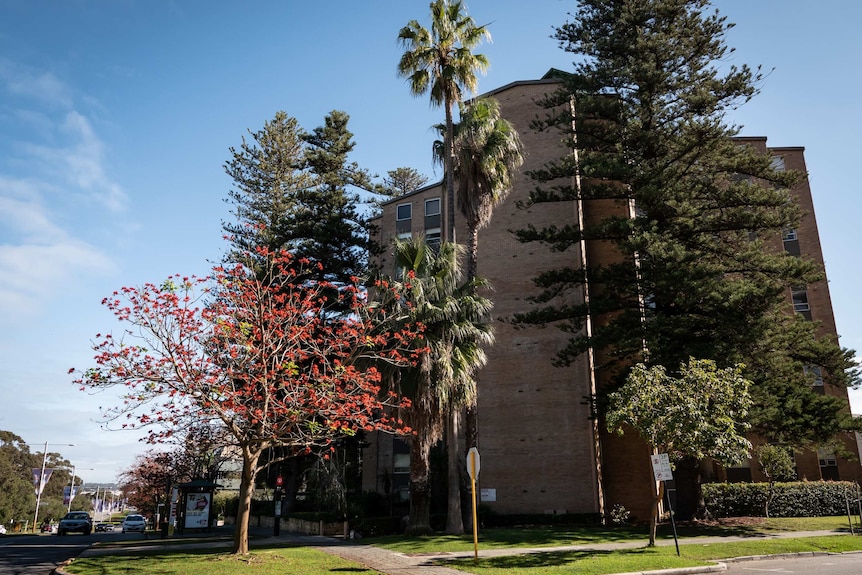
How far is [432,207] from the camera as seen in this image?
42.0m

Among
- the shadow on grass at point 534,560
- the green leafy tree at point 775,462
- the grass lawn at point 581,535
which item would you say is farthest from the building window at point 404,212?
the shadow on grass at point 534,560

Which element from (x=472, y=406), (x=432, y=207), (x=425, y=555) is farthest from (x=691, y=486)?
(x=432, y=207)

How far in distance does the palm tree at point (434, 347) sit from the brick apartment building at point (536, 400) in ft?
16.1

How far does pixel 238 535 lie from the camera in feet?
53.4

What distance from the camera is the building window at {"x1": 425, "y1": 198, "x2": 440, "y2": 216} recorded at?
1645 inches

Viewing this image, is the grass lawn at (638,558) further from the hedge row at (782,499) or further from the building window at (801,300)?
the building window at (801,300)

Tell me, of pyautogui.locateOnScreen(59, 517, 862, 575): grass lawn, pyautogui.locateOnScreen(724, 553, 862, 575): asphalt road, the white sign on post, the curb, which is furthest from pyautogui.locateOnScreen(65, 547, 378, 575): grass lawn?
pyautogui.locateOnScreen(724, 553, 862, 575): asphalt road

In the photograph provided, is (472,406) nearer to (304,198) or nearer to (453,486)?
(453,486)

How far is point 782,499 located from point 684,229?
577 inches

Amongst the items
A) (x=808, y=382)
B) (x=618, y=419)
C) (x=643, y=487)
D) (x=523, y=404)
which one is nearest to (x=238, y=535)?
(x=618, y=419)

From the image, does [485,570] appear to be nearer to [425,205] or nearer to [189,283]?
[189,283]

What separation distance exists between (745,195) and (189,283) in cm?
2188

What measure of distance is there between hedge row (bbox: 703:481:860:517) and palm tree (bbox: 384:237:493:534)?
1398 centimetres

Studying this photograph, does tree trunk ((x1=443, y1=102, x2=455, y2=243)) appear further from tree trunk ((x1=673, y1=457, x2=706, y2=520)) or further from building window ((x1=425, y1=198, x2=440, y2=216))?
building window ((x1=425, y1=198, x2=440, y2=216))
